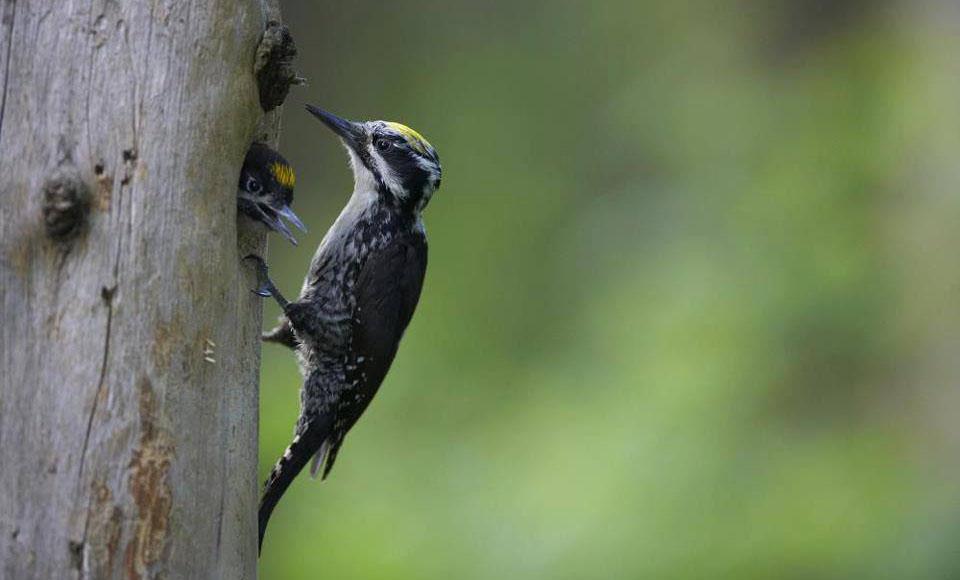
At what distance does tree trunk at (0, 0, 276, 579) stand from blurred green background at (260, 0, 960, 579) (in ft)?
14.6

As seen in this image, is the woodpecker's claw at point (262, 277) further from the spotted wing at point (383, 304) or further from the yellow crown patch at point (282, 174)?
the spotted wing at point (383, 304)

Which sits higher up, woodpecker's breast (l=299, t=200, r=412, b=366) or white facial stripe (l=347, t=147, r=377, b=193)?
white facial stripe (l=347, t=147, r=377, b=193)

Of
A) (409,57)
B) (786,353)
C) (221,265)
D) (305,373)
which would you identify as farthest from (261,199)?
(409,57)

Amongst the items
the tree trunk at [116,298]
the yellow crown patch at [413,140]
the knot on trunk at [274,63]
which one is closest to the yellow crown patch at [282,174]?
the knot on trunk at [274,63]

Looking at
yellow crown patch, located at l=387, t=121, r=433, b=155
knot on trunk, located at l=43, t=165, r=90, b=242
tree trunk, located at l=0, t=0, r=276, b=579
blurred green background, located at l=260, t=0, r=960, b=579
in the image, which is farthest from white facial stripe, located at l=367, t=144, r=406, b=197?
blurred green background, located at l=260, t=0, r=960, b=579

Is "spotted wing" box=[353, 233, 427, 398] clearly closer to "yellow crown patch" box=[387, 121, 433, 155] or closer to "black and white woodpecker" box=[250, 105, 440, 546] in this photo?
"black and white woodpecker" box=[250, 105, 440, 546]

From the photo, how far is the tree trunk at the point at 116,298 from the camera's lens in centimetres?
277

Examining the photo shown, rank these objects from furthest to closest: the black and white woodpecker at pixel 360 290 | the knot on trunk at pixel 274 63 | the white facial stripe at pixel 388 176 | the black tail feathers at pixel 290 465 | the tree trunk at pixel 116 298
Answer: the white facial stripe at pixel 388 176, the black and white woodpecker at pixel 360 290, the black tail feathers at pixel 290 465, the knot on trunk at pixel 274 63, the tree trunk at pixel 116 298

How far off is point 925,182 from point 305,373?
17.7 feet

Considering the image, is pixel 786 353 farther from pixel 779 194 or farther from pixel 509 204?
pixel 509 204

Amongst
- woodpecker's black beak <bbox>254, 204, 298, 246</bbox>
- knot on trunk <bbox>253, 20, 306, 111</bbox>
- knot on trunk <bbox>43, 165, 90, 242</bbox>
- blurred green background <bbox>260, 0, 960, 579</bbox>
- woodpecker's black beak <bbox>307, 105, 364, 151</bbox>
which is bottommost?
blurred green background <bbox>260, 0, 960, 579</bbox>

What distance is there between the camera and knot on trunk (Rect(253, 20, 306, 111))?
10.4ft

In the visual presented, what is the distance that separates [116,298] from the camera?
282 centimetres

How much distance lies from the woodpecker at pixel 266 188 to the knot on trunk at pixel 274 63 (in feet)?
0.50
